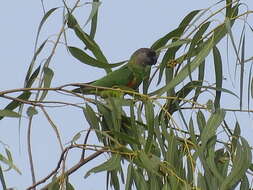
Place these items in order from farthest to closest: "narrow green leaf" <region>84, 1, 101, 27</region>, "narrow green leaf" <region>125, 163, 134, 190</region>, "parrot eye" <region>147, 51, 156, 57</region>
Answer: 1. "parrot eye" <region>147, 51, 156, 57</region>
2. "narrow green leaf" <region>84, 1, 101, 27</region>
3. "narrow green leaf" <region>125, 163, 134, 190</region>

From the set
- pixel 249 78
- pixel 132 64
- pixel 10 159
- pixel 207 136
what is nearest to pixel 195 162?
pixel 207 136

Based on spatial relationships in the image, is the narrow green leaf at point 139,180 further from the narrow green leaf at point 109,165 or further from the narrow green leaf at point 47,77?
the narrow green leaf at point 47,77

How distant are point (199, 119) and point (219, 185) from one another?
28 cm

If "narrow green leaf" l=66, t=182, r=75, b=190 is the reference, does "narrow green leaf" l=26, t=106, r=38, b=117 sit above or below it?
above

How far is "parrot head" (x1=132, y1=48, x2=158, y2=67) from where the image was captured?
3.68m

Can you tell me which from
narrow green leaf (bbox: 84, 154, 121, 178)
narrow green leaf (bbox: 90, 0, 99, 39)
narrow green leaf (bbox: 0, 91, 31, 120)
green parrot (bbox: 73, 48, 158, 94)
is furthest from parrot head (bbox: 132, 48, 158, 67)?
narrow green leaf (bbox: 84, 154, 121, 178)

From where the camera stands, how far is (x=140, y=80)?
346cm

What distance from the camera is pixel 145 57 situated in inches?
150

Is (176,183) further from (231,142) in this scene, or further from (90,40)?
(90,40)

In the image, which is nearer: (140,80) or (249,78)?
(249,78)

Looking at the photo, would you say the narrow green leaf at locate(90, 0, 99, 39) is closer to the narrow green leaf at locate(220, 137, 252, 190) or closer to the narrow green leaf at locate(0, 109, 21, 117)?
the narrow green leaf at locate(0, 109, 21, 117)

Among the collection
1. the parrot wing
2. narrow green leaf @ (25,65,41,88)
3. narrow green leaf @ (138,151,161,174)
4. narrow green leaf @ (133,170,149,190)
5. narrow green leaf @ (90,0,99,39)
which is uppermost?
narrow green leaf @ (90,0,99,39)

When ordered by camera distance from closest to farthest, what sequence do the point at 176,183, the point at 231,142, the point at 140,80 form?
the point at 176,183 < the point at 231,142 < the point at 140,80

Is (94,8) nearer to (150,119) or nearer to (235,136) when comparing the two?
(150,119)
